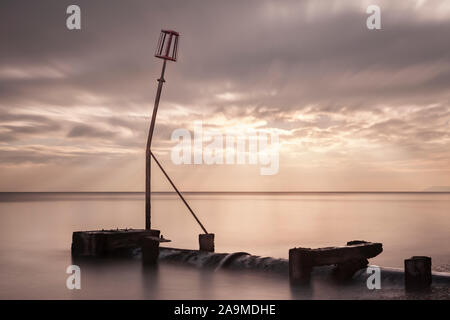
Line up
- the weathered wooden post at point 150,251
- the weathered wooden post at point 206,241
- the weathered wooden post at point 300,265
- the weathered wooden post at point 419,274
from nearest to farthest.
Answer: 1. the weathered wooden post at point 419,274
2. the weathered wooden post at point 300,265
3. the weathered wooden post at point 150,251
4. the weathered wooden post at point 206,241

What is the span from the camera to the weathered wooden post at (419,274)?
11.6 m

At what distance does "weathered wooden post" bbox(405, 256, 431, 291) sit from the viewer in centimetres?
1165

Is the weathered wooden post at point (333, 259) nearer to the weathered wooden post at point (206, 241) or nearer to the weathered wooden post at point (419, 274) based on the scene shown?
the weathered wooden post at point (419, 274)

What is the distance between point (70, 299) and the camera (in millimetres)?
14180

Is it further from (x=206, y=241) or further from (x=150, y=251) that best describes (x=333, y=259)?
(x=150, y=251)

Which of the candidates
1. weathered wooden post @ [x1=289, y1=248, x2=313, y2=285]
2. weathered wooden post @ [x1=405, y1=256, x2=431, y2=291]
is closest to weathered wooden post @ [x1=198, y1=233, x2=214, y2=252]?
weathered wooden post @ [x1=289, y1=248, x2=313, y2=285]

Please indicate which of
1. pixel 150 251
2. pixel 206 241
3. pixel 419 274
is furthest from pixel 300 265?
pixel 150 251

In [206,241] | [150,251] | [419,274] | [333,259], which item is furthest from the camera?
[206,241]

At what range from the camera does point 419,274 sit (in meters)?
11.7

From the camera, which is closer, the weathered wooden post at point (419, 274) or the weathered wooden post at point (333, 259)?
Result: the weathered wooden post at point (419, 274)

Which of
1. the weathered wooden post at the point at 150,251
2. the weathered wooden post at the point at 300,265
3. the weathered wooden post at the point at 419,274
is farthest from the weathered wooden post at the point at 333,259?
the weathered wooden post at the point at 150,251

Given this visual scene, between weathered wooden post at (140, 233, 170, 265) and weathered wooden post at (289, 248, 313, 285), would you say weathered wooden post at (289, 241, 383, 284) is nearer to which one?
weathered wooden post at (289, 248, 313, 285)
